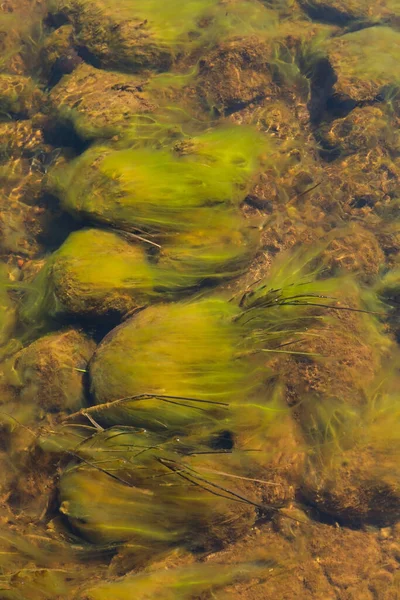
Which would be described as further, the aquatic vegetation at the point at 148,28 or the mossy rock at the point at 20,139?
the aquatic vegetation at the point at 148,28

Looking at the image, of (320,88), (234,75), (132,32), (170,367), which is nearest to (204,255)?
(170,367)

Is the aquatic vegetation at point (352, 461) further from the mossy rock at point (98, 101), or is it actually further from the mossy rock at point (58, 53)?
the mossy rock at point (58, 53)

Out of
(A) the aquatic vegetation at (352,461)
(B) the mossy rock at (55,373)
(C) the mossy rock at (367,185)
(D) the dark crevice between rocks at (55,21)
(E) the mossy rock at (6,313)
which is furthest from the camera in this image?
(D) the dark crevice between rocks at (55,21)

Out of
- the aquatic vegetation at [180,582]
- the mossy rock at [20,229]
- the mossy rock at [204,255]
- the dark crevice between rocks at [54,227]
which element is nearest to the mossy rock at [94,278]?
the mossy rock at [204,255]

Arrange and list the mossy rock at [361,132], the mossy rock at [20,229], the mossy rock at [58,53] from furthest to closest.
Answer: the mossy rock at [58,53]
the mossy rock at [361,132]
the mossy rock at [20,229]

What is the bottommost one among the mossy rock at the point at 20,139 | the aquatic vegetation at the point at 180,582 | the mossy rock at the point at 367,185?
the aquatic vegetation at the point at 180,582

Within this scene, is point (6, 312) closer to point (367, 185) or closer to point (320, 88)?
point (367, 185)

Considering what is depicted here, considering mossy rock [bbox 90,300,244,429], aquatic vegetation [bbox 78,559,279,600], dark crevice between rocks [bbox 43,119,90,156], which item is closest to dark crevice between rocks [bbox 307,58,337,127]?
dark crevice between rocks [bbox 43,119,90,156]

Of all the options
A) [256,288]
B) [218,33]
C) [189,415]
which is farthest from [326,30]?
[189,415]

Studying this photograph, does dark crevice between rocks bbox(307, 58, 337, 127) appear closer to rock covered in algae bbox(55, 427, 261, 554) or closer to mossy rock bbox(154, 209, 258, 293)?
mossy rock bbox(154, 209, 258, 293)
